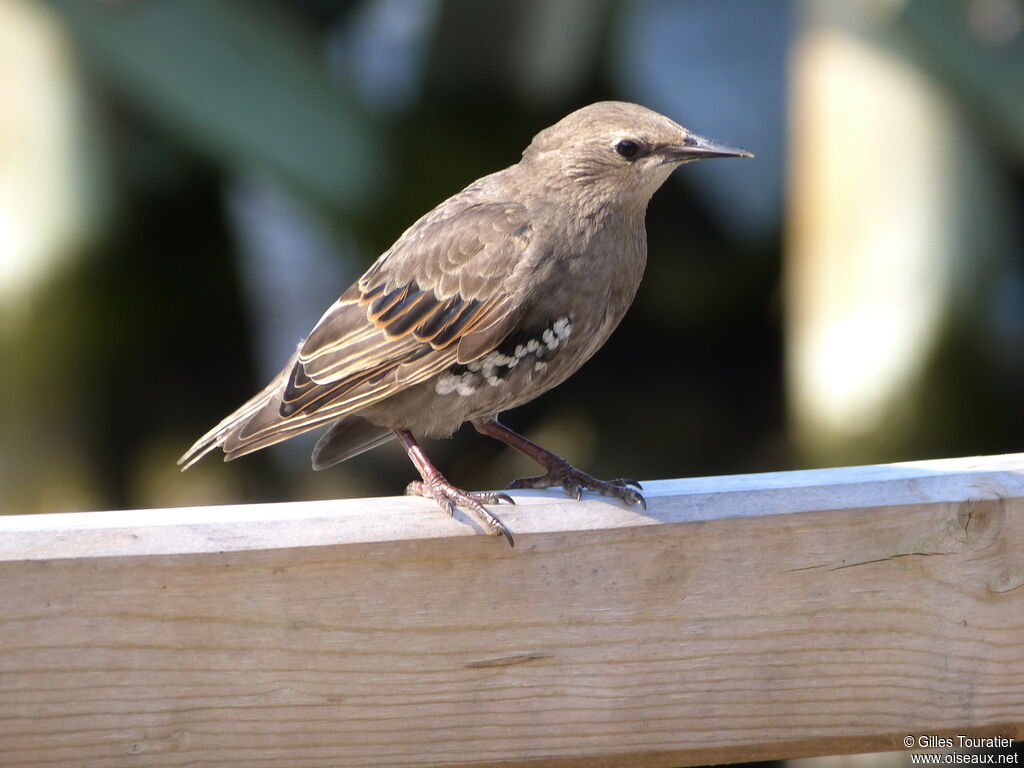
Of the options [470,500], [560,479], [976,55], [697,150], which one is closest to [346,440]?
[560,479]

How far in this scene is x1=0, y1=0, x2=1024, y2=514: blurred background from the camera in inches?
164

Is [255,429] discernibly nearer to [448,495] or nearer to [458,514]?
[448,495]

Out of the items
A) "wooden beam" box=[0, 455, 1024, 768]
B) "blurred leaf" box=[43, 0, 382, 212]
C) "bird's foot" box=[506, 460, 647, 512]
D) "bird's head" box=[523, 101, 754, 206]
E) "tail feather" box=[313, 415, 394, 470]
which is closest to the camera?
"wooden beam" box=[0, 455, 1024, 768]

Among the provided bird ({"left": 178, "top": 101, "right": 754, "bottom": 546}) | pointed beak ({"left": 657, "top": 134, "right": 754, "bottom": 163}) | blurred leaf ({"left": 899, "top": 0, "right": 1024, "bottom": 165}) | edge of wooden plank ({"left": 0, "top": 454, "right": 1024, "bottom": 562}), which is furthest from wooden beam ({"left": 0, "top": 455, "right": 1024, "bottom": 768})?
blurred leaf ({"left": 899, "top": 0, "right": 1024, "bottom": 165})

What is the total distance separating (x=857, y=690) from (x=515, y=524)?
2.21ft

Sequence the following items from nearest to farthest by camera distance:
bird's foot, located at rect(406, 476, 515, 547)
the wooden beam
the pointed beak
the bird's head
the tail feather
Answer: the wooden beam
bird's foot, located at rect(406, 476, 515, 547)
the pointed beak
the bird's head
the tail feather

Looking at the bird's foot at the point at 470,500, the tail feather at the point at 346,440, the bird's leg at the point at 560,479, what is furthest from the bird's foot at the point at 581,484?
the tail feather at the point at 346,440

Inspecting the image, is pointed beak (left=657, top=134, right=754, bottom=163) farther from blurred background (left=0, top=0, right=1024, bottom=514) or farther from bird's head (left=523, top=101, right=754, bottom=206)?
blurred background (left=0, top=0, right=1024, bottom=514)

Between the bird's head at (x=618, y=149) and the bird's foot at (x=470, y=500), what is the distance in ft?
2.74

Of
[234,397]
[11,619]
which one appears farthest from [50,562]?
[234,397]

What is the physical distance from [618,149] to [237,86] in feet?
6.31

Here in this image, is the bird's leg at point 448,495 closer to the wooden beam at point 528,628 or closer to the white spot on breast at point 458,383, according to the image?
the wooden beam at point 528,628

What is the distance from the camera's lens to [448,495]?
2695 millimetres

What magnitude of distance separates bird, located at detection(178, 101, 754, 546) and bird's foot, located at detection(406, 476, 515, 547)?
8 cm
